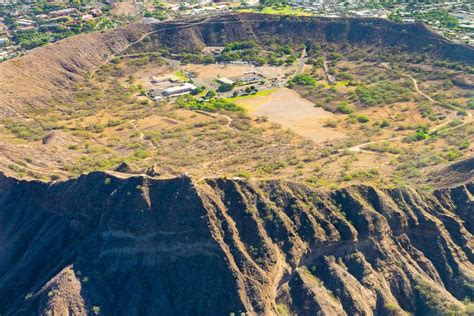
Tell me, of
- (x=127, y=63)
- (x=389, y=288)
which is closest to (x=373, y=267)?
(x=389, y=288)

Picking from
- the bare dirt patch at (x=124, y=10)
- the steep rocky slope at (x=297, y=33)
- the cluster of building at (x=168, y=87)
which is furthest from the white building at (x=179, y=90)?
the bare dirt patch at (x=124, y=10)

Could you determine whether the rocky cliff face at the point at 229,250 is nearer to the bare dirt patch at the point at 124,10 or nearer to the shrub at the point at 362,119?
the shrub at the point at 362,119

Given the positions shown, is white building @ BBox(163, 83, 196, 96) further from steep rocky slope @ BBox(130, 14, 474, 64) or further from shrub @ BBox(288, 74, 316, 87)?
steep rocky slope @ BBox(130, 14, 474, 64)

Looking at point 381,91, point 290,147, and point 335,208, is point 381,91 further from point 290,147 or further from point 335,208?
point 335,208

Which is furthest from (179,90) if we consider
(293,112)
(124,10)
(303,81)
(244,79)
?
(124,10)

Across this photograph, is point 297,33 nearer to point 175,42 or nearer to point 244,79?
point 244,79

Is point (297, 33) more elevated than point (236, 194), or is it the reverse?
point (236, 194)
